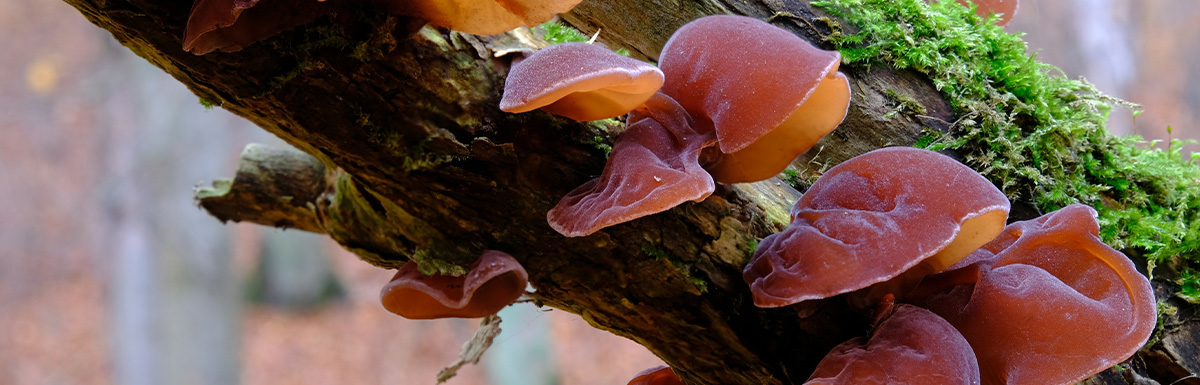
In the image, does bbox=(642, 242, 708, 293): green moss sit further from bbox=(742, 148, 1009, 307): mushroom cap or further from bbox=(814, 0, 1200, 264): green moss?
bbox=(814, 0, 1200, 264): green moss

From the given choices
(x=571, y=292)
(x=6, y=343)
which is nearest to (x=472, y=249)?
(x=571, y=292)

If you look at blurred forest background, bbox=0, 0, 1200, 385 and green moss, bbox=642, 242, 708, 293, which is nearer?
green moss, bbox=642, 242, 708, 293

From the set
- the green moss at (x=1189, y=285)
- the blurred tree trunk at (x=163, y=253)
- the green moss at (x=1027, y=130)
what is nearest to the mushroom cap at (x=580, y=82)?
the green moss at (x=1027, y=130)

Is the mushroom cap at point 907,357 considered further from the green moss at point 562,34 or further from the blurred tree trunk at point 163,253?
the blurred tree trunk at point 163,253

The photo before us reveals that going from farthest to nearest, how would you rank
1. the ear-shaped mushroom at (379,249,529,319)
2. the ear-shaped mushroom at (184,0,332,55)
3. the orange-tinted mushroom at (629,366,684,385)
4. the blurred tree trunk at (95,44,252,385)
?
1. the blurred tree trunk at (95,44,252,385)
2. the orange-tinted mushroom at (629,366,684,385)
3. the ear-shaped mushroom at (379,249,529,319)
4. the ear-shaped mushroom at (184,0,332,55)

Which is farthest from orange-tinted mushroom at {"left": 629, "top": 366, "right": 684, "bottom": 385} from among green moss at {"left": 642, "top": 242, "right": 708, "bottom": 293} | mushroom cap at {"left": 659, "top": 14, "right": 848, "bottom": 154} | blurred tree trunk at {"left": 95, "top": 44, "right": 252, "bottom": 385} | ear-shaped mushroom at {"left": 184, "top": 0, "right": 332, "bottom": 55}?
blurred tree trunk at {"left": 95, "top": 44, "right": 252, "bottom": 385}

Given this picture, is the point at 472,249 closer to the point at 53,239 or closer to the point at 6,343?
the point at 6,343

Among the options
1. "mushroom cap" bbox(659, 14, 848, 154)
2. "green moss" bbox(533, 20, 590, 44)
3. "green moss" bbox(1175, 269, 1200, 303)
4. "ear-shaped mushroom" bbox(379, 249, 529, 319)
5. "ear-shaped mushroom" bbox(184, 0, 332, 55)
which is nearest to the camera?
"ear-shaped mushroom" bbox(184, 0, 332, 55)
